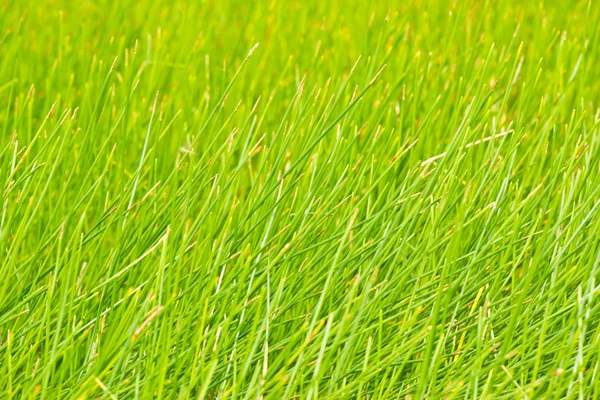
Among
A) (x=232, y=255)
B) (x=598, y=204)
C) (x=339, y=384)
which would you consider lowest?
(x=339, y=384)

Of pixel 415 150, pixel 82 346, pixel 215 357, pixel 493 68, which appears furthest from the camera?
pixel 493 68

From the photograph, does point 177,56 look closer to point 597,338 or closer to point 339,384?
point 339,384

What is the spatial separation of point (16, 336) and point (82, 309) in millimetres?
109

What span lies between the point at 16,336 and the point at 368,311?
55 cm

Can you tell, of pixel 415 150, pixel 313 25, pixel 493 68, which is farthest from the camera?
pixel 313 25

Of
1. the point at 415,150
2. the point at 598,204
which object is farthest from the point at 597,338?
the point at 415,150

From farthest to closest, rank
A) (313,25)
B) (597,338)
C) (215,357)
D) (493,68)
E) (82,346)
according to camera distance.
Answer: (313,25) → (493,68) → (82,346) → (597,338) → (215,357)

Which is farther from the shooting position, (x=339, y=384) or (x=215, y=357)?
(x=339, y=384)

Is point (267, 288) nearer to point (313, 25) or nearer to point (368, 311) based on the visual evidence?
point (368, 311)

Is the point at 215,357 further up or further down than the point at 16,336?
further up

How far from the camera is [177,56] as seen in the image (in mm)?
2244

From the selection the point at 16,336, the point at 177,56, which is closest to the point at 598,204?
the point at 16,336

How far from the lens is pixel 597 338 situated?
112 centimetres

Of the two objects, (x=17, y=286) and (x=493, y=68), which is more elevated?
(x=493, y=68)
